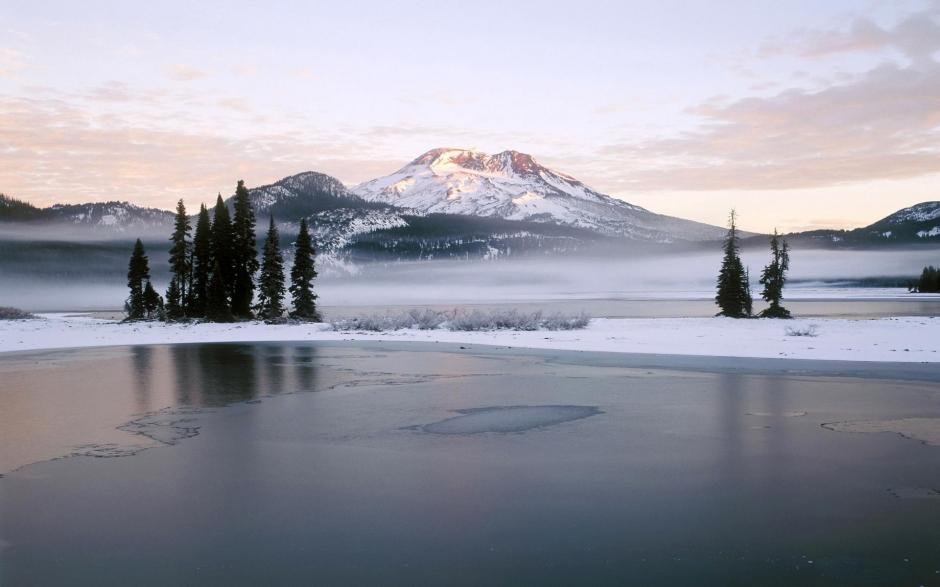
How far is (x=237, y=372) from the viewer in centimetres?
1916

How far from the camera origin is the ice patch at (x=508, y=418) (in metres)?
10.5

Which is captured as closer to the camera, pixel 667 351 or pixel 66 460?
pixel 66 460

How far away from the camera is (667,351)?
2433cm

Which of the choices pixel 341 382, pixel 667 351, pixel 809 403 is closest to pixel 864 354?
pixel 667 351

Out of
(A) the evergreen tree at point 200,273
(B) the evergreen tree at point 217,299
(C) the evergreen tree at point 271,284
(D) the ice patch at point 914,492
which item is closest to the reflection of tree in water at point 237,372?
(D) the ice patch at point 914,492

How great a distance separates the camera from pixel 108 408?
41.1 feet

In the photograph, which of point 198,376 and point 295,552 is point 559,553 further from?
point 198,376

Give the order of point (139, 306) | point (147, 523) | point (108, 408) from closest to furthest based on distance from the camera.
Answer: point (147, 523), point (108, 408), point (139, 306)

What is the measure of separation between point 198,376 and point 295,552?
13.8m

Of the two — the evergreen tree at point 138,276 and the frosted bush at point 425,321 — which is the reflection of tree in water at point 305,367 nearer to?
the frosted bush at point 425,321

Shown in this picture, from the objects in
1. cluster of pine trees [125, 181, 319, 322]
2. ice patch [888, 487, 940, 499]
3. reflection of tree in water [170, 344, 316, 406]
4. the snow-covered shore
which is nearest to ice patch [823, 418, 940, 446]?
ice patch [888, 487, 940, 499]

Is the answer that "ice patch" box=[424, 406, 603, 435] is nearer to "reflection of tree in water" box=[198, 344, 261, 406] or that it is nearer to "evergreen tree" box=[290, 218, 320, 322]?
"reflection of tree in water" box=[198, 344, 261, 406]

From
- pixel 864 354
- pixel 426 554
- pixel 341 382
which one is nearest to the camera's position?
pixel 426 554

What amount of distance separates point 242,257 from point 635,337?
3504cm
